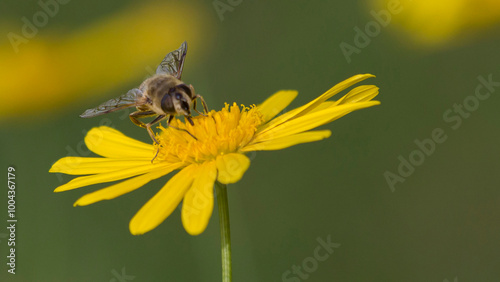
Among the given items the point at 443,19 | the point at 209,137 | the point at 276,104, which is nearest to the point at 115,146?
the point at 209,137

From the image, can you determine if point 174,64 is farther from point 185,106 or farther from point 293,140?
point 293,140

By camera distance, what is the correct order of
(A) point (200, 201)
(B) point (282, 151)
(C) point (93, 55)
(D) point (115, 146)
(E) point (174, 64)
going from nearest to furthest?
1. (A) point (200, 201)
2. (D) point (115, 146)
3. (E) point (174, 64)
4. (B) point (282, 151)
5. (C) point (93, 55)

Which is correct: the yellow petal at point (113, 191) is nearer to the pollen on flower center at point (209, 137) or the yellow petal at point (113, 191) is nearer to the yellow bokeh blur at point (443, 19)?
the pollen on flower center at point (209, 137)

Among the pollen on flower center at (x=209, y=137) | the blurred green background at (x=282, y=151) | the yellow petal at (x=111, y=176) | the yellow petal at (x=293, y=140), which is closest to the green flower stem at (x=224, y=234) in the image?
the yellow petal at (x=293, y=140)

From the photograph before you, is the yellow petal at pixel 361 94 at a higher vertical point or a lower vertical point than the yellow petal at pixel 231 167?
higher

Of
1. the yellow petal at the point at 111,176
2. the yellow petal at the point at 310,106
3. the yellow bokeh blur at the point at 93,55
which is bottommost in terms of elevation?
the yellow petal at the point at 310,106

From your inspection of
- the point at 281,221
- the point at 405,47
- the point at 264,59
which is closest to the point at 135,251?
the point at 281,221

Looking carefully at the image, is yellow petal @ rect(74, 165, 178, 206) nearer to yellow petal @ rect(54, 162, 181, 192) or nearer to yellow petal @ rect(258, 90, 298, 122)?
yellow petal @ rect(54, 162, 181, 192)
